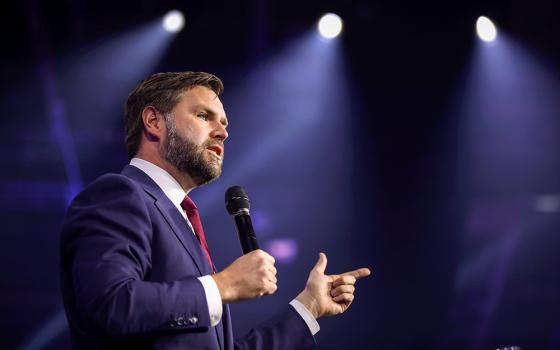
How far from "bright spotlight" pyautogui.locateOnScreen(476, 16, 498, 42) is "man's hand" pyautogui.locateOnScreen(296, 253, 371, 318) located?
4.46 metres

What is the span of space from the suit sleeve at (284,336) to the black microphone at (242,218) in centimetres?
34

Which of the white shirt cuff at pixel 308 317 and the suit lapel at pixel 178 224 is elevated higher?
the suit lapel at pixel 178 224

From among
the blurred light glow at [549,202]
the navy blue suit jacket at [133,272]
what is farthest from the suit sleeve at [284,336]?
the blurred light glow at [549,202]

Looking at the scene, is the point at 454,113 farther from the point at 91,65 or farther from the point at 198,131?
the point at 198,131

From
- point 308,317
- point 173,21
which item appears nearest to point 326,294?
point 308,317

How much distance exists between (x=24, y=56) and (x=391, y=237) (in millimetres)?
3724

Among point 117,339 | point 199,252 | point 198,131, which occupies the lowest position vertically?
point 117,339

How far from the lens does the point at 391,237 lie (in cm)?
598

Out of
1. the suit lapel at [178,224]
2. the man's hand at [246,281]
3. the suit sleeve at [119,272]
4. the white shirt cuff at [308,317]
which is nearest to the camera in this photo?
the suit sleeve at [119,272]

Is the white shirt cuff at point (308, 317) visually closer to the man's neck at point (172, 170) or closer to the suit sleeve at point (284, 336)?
the suit sleeve at point (284, 336)

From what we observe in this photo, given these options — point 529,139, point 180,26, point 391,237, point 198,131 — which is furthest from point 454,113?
point 198,131

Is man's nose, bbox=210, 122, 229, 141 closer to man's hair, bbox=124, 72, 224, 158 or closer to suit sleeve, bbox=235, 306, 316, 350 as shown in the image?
man's hair, bbox=124, 72, 224, 158

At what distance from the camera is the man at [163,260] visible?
4.45ft

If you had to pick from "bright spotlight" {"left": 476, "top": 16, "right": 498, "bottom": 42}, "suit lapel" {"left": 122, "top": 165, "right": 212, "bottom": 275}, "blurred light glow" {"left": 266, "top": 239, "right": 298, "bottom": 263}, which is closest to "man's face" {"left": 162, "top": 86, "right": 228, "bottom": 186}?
"suit lapel" {"left": 122, "top": 165, "right": 212, "bottom": 275}
